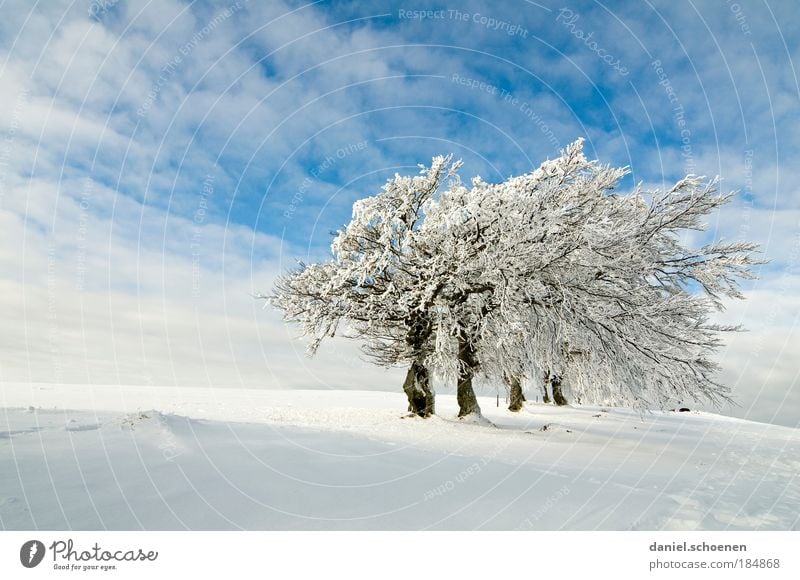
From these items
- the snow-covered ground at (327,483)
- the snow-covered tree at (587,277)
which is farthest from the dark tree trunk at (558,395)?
the snow-covered ground at (327,483)

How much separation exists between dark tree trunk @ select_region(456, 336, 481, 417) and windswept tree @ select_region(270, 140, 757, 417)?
0.16 ft

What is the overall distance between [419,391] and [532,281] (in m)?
5.92

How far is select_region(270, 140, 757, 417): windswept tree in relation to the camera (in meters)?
11.9

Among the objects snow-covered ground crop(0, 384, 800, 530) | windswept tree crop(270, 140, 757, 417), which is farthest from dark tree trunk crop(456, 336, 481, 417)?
snow-covered ground crop(0, 384, 800, 530)

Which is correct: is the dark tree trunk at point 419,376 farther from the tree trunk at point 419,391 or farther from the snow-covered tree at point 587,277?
the snow-covered tree at point 587,277

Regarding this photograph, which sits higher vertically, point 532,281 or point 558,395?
point 532,281

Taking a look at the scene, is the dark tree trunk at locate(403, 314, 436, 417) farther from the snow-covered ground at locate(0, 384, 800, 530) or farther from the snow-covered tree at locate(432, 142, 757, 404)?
the snow-covered ground at locate(0, 384, 800, 530)

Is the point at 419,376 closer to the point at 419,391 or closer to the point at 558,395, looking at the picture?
the point at 419,391

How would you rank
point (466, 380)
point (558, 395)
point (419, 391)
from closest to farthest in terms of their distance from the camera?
point (466, 380) → point (419, 391) → point (558, 395)

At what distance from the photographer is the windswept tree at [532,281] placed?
1194 cm

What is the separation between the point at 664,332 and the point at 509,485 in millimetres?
9652

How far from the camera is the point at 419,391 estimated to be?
15.4 m

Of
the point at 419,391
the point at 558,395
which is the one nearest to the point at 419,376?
the point at 419,391
